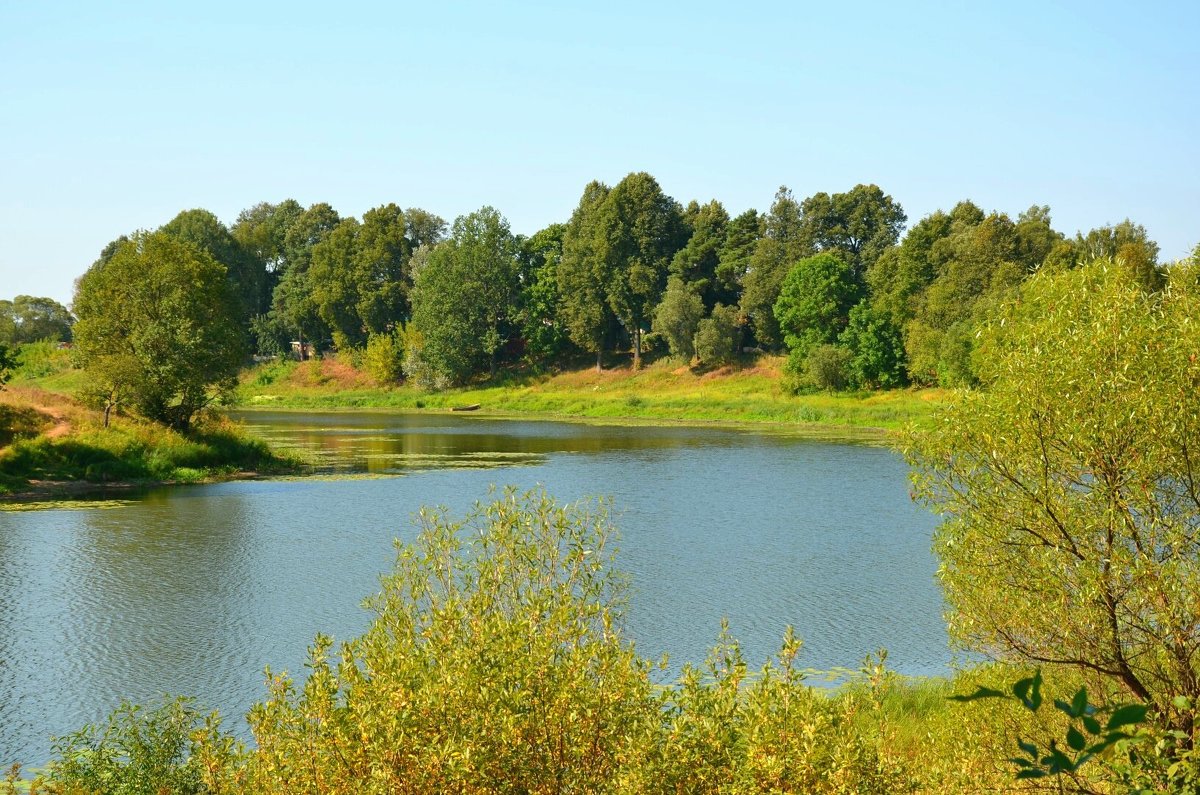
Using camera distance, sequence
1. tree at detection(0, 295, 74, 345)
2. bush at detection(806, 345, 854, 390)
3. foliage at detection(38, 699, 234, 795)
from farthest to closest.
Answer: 1. tree at detection(0, 295, 74, 345)
2. bush at detection(806, 345, 854, 390)
3. foliage at detection(38, 699, 234, 795)

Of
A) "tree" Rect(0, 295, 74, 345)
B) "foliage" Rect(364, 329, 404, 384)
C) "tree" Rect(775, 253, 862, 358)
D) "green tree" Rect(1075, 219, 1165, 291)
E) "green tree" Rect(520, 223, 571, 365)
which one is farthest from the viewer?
"tree" Rect(0, 295, 74, 345)

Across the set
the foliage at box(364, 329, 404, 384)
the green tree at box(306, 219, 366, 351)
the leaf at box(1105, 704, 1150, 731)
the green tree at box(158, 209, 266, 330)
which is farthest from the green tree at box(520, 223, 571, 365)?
the leaf at box(1105, 704, 1150, 731)

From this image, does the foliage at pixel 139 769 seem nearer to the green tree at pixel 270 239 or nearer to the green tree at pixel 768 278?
the green tree at pixel 768 278

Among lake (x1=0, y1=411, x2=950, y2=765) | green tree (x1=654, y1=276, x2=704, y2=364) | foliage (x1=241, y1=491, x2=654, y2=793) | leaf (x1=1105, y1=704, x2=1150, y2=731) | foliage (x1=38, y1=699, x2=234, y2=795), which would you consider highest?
green tree (x1=654, y1=276, x2=704, y2=364)

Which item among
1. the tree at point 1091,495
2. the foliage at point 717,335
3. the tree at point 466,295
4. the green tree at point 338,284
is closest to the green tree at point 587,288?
the tree at point 466,295

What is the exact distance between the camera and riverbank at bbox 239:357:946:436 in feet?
248

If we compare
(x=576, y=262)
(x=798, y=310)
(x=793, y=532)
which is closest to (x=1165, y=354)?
(x=793, y=532)

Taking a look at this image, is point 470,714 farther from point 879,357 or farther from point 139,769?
point 879,357

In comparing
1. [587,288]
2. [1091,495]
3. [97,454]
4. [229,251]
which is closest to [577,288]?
[587,288]

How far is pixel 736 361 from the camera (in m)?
92.9

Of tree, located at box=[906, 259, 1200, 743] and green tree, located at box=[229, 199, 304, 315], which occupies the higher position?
green tree, located at box=[229, 199, 304, 315]

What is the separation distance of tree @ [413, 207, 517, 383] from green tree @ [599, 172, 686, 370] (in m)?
11.4

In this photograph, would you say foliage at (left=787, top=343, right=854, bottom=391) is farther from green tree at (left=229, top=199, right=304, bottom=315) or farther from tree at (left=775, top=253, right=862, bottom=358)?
green tree at (left=229, top=199, right=304, bottom=315)

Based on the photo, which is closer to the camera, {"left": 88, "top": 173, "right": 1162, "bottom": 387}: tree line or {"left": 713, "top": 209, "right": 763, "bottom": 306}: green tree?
{"left": 88, "top": 173, "right": 1162, "bottom": 387}: tree line
